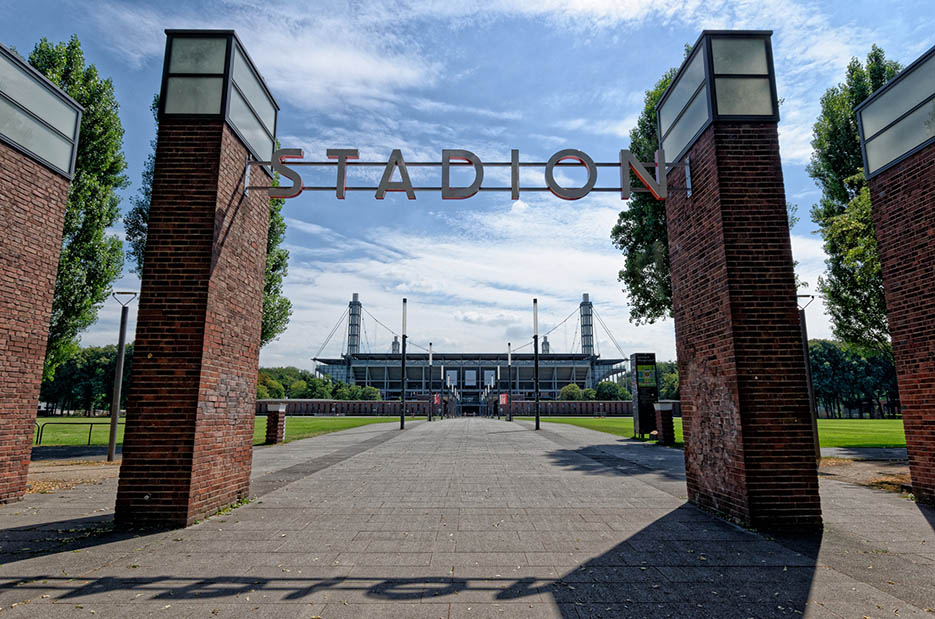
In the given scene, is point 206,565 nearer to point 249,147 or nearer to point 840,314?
point 249,147

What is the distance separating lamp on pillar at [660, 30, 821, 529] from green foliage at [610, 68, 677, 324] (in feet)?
40.9

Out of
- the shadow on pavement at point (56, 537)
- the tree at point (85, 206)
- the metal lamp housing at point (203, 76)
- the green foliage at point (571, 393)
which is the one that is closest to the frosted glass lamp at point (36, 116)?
the metal lamp housing at point (203, 76)

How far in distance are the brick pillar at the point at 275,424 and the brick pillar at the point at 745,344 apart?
613 inches

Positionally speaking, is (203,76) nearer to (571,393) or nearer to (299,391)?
(571,393)

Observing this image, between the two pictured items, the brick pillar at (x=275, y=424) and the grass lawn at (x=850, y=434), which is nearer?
the brick pillar at (x=275, y=424)

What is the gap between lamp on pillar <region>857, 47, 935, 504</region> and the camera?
818 centimetres

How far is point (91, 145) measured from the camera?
16.8m

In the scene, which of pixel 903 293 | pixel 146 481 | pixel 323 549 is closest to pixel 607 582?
pixel 323 549

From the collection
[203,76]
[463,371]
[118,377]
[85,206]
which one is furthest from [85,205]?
[463,371]

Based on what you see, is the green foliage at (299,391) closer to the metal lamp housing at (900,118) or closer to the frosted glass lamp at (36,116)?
the frosted glass lamp at (36,116)

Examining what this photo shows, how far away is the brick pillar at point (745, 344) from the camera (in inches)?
258

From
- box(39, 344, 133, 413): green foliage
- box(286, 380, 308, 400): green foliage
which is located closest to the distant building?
box(286, 380, 308, 400): green foliage

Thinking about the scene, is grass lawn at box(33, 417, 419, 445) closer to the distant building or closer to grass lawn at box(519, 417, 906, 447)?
grass lawn at box(519, 417, 906, 447)

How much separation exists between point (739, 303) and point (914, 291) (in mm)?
4185
